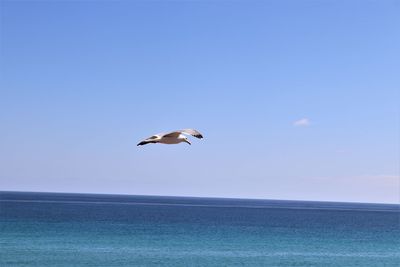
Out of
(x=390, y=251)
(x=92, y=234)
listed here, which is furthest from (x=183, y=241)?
(x=390, y=251)

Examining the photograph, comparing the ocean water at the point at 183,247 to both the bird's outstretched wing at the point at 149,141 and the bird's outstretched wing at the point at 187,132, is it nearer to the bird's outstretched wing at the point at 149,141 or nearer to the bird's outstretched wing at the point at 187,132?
the bird's outstretched wing at the point at 187,132

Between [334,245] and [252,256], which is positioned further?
[334,245]

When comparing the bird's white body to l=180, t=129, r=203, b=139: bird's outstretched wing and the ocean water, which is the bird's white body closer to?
l=180, t=129, r=203, b=139: bird's outstretched wing

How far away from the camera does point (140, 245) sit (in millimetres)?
58344

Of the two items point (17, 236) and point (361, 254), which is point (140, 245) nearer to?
point (17, 236)

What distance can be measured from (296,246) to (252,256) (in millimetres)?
10584

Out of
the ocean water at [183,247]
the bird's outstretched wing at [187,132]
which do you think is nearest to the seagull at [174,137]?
the bird's outstretched wing at [187,132]

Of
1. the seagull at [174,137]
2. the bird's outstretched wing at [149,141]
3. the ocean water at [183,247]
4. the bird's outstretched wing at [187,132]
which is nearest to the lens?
the bird's outstretched wing at [149,141]

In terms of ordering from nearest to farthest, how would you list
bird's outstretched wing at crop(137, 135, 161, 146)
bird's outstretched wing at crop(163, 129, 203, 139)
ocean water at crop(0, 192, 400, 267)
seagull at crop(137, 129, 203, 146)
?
bird's outstretched wing at crop(137, 135, 161, 146) < seagull at crop(137, 129, 203, 146) < bird's outstretched wing at crop(163, 129, 203, 139) < ocean water at crop(0, 192, 400, 267)

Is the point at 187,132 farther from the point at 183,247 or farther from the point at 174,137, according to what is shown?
the point at 183,247

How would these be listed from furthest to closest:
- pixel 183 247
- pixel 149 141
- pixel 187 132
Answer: pixel 183 247, pixel 187 132, pixel 149 141

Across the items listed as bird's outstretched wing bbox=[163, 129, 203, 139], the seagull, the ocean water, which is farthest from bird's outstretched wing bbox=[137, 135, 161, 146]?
the ocean water

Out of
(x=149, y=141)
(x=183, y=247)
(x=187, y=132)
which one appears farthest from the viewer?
(x=183, y=247)

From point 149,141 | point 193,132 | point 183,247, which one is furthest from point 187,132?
point 183,247
